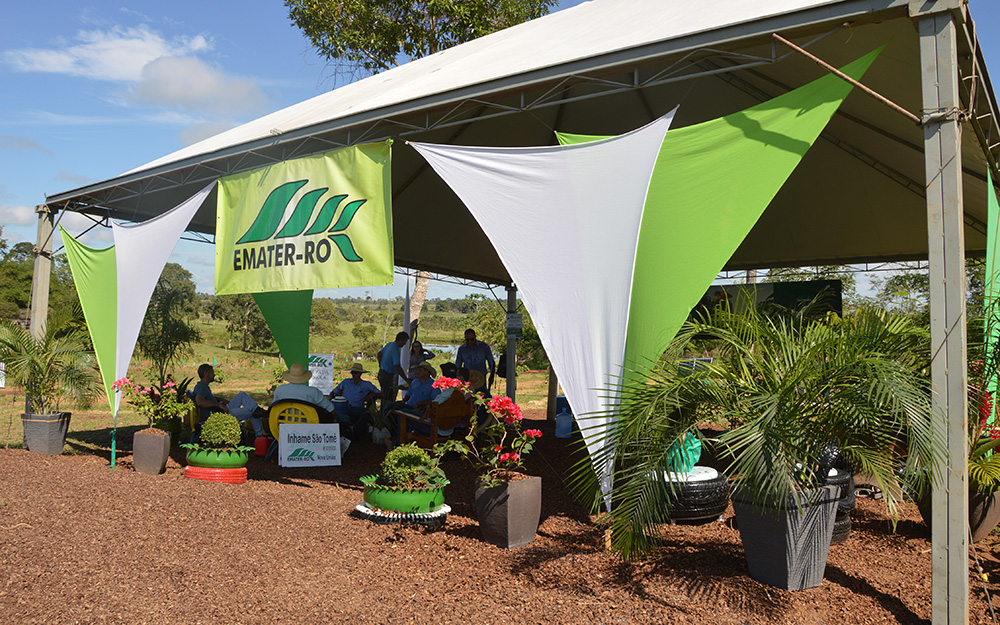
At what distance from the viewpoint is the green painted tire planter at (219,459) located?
21.3 feet

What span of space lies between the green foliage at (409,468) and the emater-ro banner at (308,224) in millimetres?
1524

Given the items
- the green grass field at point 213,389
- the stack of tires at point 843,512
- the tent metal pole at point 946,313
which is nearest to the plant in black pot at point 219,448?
the green grass field at point 213,389

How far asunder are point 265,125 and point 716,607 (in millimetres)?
7854

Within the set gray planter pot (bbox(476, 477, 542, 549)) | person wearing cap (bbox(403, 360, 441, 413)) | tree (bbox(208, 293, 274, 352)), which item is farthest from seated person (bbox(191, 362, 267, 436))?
tree (bbox(208, 293, 274, 352))

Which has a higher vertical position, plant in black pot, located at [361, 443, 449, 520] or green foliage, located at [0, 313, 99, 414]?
green foliage, located at [0, 313, 99, 414]

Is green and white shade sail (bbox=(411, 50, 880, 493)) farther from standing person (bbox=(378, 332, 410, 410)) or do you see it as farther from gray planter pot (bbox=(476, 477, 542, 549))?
standing person (bbox=(378, 332, 410, 410))

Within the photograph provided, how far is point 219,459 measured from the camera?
6477 mm

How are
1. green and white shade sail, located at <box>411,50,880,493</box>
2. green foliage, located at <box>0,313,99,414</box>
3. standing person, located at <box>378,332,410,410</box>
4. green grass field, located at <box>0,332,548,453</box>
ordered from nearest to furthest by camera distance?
1. green and white shade sail, located at <box>411,50,880,493</box>
2. green foliage, located at <box>0,313,99,414</box>
3. green grass field, located at <box>0,332,548,453</box>
4. standing person, located at <box>378,332,410,410</box>

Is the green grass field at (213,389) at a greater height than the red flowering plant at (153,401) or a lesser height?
lesser

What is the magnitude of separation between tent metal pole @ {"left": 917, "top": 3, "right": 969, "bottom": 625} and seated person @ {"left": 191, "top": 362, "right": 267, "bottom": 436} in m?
7.33

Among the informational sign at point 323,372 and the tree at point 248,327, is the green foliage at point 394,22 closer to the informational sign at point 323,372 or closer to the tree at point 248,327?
the informational sign at point 323,372

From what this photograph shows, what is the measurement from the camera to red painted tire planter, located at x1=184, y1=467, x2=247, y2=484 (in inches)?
254

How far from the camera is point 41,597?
11.6ft

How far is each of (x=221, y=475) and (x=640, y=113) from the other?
6.24 meters
